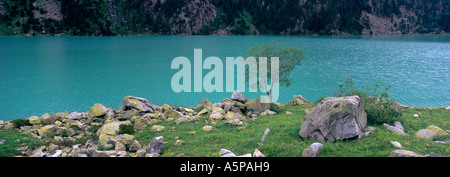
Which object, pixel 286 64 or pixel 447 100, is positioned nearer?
pixel 286 64

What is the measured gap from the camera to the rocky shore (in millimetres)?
19172

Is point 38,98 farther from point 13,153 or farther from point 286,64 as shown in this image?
point 286,64

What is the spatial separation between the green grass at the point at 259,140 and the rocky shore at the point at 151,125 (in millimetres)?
709

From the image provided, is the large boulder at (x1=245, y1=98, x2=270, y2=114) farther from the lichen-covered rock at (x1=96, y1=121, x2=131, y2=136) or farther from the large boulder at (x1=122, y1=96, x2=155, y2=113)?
the lichen-covered rock at (x1=96, y1=121, x2=131, y2=136)

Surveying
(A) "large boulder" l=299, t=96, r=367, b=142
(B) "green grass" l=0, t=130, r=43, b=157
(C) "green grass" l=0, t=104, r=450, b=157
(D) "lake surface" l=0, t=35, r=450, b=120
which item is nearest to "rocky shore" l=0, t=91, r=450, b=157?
(A) "large boulder" l=299, t=96, r=367, b=142

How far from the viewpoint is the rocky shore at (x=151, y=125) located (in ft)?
62.9

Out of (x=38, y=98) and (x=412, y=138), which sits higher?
(x=412, y=138)

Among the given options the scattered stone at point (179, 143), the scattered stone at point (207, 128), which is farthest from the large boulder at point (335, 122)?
the scattered stone at point (179, 143)

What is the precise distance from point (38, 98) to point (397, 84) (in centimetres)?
8217

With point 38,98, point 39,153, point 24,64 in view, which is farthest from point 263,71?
point 24,64

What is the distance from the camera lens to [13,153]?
70.8ft

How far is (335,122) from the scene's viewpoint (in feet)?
63.2
